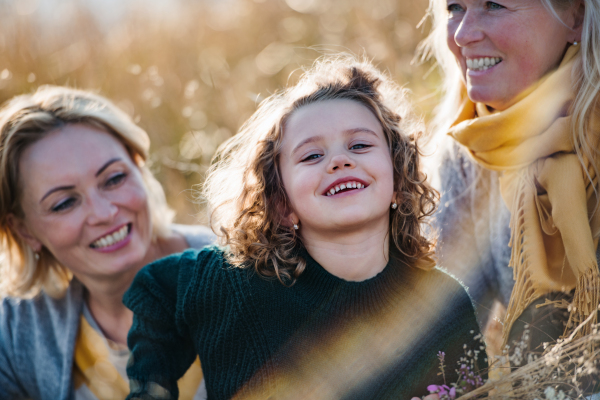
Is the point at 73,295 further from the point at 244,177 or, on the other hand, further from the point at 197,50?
the point at 197,50

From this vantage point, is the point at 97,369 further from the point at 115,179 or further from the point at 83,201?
the point at 115,179

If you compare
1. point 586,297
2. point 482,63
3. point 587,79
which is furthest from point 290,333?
point 587,79

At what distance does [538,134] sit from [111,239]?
2134mm

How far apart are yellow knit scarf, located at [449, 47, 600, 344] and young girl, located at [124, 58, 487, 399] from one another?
0.38m

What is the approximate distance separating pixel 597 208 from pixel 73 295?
271cm

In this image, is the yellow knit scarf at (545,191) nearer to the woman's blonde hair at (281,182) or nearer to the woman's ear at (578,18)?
the woman's ear at (578,18)

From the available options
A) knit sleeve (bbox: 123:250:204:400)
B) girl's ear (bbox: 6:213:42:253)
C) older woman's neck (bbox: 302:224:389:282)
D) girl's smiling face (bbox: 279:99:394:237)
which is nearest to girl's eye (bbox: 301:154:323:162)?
girl's smiling face (bbox: 279:99:394:237)

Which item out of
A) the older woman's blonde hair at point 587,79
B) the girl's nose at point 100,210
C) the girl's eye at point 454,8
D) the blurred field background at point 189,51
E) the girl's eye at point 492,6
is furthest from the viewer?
the blurred field background at point 189,51

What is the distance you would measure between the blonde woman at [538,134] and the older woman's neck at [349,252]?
683 mm

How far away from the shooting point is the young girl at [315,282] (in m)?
2.03

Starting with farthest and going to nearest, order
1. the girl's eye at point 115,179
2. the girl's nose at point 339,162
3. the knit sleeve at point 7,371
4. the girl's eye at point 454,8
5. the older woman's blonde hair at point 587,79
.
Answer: the knit sleeve at point 7,371, the girl's eye at point 115,179, the girl's eye at point 454,8, the older woman's blonde hair at point 587,79, the girl's nose at point 339,162

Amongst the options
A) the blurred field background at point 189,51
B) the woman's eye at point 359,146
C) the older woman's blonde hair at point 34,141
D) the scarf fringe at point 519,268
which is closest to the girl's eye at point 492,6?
the scarf fringe at point 519,268

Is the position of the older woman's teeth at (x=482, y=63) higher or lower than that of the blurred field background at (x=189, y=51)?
lower

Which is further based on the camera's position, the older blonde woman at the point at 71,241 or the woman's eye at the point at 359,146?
the older blonde woman at the point at 71,241
